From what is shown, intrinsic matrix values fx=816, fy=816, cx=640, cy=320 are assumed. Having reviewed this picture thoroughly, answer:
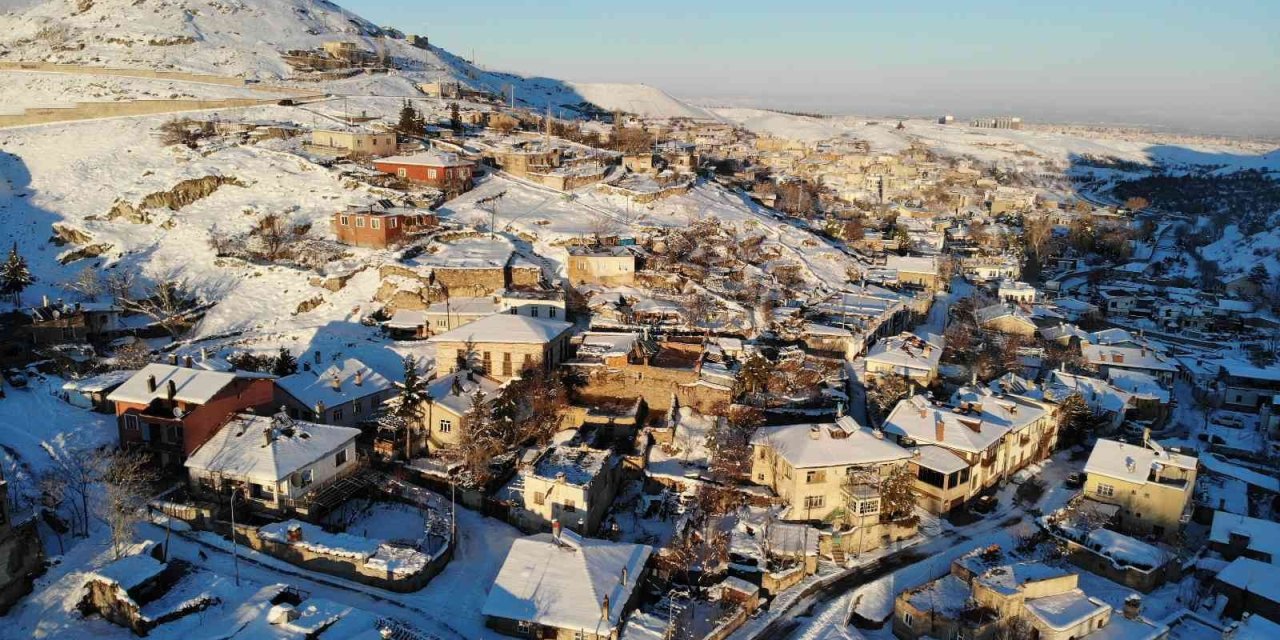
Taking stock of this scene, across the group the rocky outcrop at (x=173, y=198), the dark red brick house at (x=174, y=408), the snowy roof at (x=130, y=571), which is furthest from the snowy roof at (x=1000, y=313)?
the rocky outcrop at (x=173, y=198)

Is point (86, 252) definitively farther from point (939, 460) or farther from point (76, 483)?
point (939, 460)

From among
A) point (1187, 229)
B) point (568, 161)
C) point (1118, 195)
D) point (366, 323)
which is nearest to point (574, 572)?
point (366, 323)

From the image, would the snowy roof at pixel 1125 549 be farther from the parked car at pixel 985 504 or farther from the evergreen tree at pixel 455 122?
the evergreen tree at pixel 455 122

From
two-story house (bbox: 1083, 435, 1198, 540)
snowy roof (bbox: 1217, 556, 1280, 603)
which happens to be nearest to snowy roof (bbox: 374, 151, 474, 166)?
two-story house (bbox: 1083, 435, 1198, 540)

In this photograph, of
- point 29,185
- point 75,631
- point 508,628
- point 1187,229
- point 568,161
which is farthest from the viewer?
point 1187,229

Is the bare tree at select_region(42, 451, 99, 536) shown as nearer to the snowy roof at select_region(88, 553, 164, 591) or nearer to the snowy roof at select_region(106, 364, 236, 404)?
the snowy roof at select_region(106, 364, 236, 404)

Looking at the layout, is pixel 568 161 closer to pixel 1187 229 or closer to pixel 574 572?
pixel 574 572
